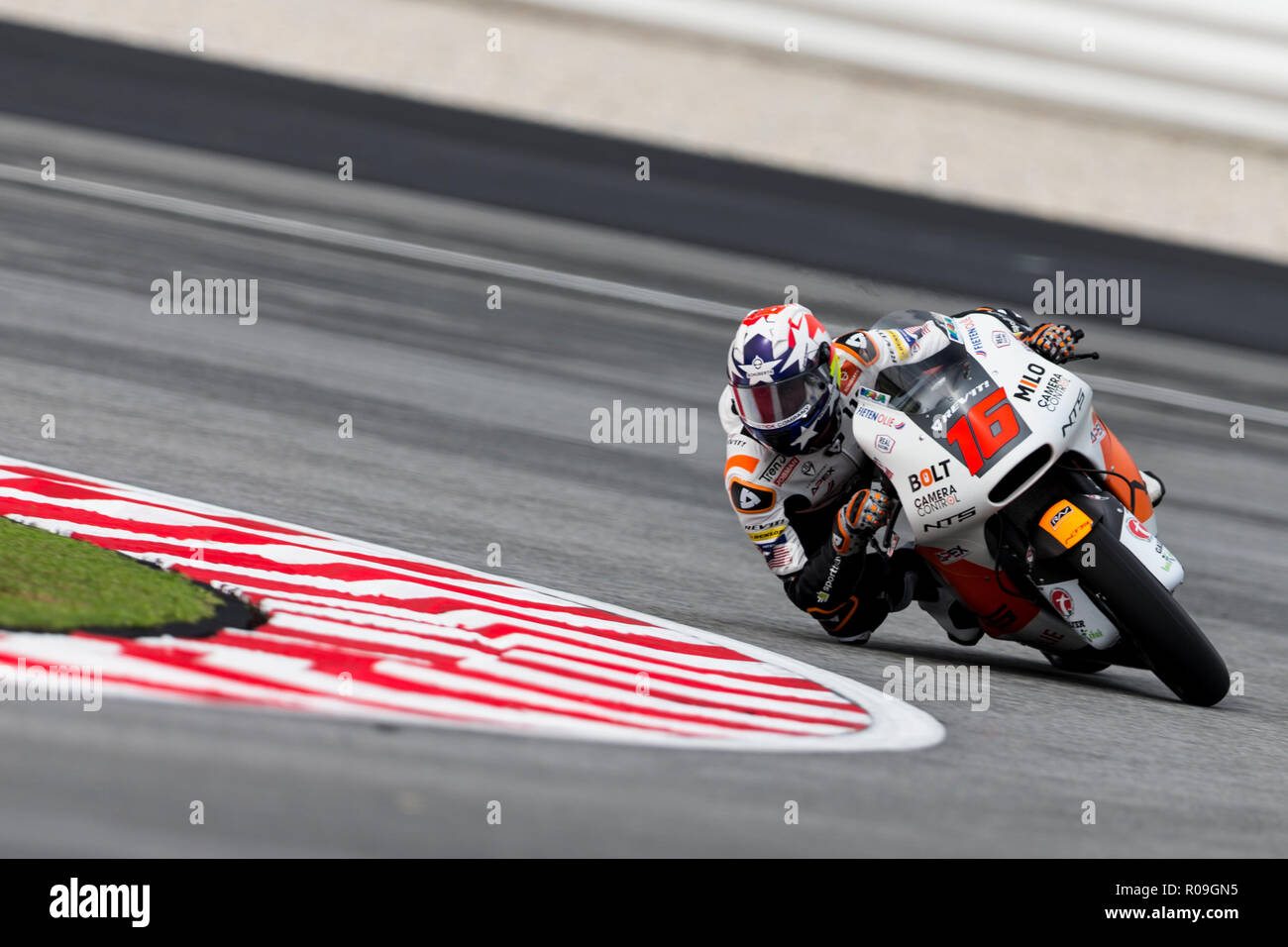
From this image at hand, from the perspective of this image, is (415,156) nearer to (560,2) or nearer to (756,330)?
(560,2)

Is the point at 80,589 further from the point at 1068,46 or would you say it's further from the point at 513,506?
the point at 1068,46

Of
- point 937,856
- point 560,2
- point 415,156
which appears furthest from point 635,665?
point 560,2

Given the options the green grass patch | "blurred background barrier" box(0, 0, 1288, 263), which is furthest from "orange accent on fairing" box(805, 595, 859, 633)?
"blurred background barrier" box(0, 0, 1288, 263)

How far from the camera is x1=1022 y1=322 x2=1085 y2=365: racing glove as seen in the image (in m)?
6.51

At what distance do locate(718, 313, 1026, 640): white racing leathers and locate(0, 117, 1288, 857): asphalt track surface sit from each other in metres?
0.24

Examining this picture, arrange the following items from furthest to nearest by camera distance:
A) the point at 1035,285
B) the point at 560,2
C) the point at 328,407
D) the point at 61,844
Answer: the point at 560,2 < the point at 1035,285 < the point at 328,407 < the point at 61,844

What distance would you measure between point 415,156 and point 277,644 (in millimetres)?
11401

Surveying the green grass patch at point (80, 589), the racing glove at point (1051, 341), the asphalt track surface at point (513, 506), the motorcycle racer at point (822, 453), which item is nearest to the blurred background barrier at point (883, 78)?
the asphalt track surface at point (513, 506)

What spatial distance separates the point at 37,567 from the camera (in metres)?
5.46

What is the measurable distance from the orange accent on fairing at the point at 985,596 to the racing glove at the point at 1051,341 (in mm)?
845

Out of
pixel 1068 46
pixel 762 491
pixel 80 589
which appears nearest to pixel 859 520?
pixel 762 491

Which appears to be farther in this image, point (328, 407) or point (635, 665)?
point (328, 407)
